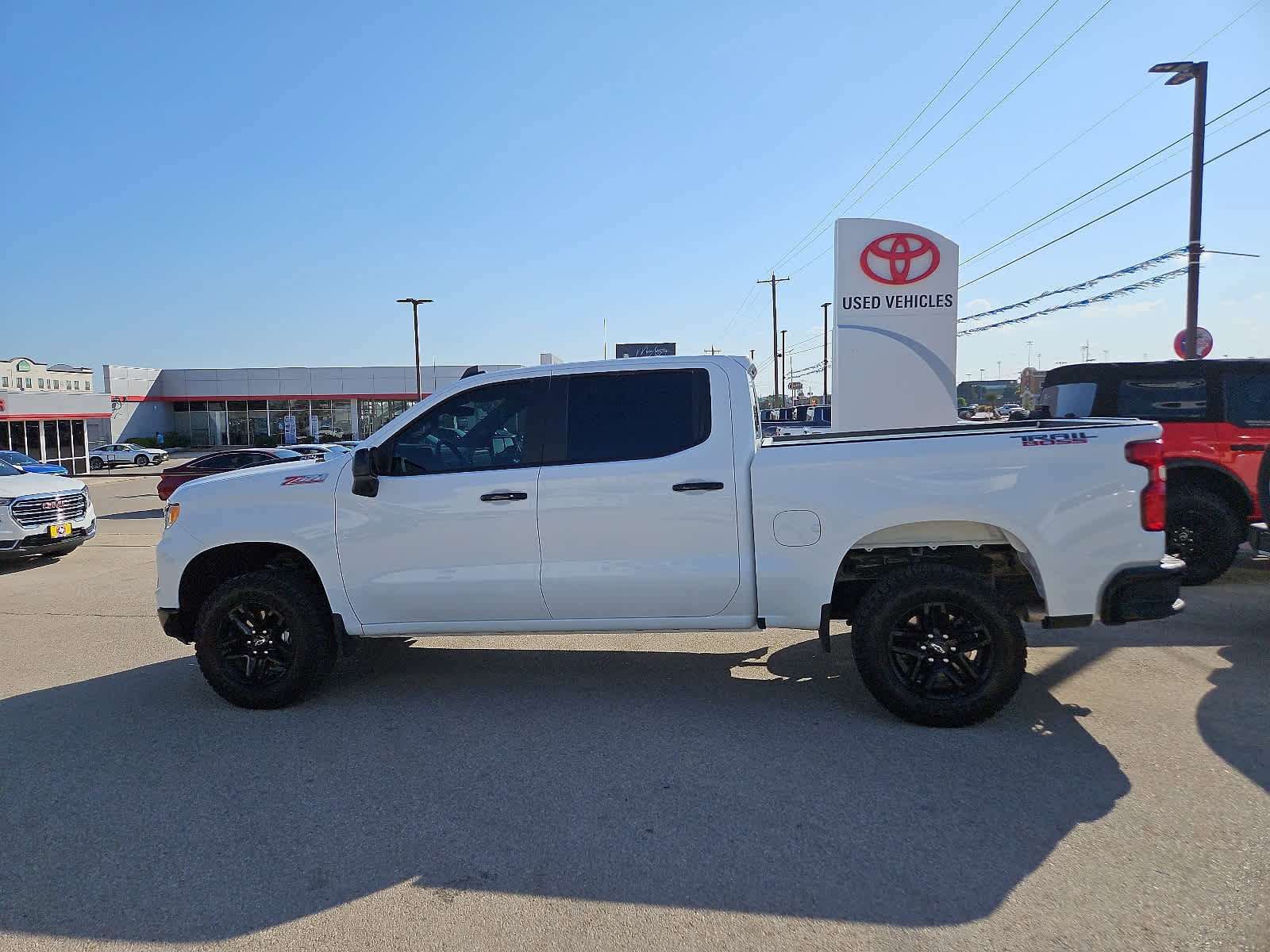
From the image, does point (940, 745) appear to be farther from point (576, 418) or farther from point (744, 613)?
point (576, 418)

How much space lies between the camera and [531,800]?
3.90m

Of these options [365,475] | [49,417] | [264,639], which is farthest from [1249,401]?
→ [49,417]

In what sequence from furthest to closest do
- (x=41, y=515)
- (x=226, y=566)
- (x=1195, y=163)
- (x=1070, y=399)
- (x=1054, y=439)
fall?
1. (x=1195, y=163)
2. (x=41, y=515)
3. (x=1070, y=399)
4. (x=226, y=566)
5. (x=1054, y=439)

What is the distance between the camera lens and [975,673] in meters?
4.57

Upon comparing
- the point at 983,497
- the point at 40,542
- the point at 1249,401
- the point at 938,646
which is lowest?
the point at 40,542

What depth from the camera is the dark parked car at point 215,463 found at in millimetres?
17109

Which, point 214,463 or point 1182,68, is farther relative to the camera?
point 214,463

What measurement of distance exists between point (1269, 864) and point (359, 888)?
348cm

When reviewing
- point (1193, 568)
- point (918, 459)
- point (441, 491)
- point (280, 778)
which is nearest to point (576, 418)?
point (441, 491)

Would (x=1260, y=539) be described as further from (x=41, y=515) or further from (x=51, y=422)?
(x=51, y=422)

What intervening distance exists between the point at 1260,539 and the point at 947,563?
3.64 metres

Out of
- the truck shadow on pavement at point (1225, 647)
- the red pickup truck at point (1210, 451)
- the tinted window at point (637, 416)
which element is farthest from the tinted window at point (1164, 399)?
the tinted window at point (637, 416)

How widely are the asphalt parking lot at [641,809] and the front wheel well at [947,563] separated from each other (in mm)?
655

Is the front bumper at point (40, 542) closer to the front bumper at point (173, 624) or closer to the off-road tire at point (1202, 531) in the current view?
the front bumper at point (173, 624)
